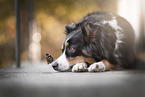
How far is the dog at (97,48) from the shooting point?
5.58 ft

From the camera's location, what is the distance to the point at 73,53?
1742 millimetres

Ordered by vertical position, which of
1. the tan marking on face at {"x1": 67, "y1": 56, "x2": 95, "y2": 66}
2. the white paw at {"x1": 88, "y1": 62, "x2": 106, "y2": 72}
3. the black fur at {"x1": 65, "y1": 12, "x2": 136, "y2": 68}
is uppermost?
the black fur at {"x1": 65, "y1": 12, "x2": 136, "y2": 68}

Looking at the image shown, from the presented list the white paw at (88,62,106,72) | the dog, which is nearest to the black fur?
the dog

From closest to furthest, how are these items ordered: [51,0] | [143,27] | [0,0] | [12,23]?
[0,0] → [12,23] → [143,27] → [51,0]

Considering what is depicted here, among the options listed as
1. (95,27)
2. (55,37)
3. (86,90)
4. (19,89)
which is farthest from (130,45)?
(55,37)

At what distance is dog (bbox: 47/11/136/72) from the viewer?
67.0 inches

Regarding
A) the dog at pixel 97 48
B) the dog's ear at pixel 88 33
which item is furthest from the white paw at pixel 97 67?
the dog's ear at pixel 88 33

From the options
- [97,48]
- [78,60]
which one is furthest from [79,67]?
[97,48]

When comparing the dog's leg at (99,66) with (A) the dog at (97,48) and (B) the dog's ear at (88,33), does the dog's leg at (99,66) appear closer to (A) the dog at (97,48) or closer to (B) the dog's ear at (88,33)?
(A) the dog at (97,48)

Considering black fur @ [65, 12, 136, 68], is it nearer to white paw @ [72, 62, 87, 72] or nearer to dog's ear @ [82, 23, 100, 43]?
dog's ear @ [82, 23, 100, 43]

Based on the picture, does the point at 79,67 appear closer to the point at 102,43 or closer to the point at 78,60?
the point at 78,60

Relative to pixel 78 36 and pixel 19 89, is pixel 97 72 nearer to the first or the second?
pixel 78 36

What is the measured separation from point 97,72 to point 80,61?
0.19 meters

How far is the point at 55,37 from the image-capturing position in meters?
4.48
